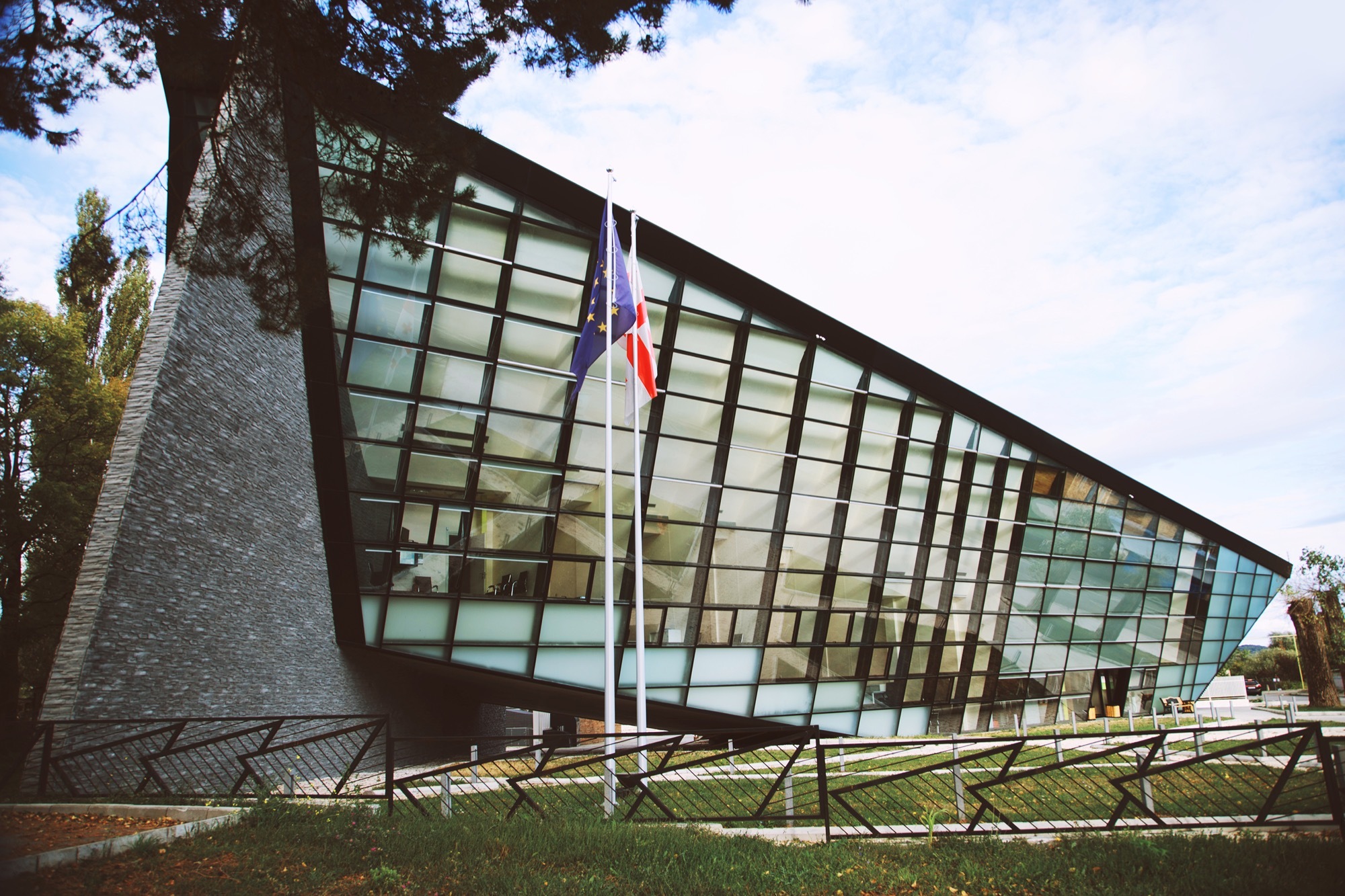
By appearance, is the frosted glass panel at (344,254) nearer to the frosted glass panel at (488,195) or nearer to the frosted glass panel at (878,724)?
the frosted glass panel at (488,195)

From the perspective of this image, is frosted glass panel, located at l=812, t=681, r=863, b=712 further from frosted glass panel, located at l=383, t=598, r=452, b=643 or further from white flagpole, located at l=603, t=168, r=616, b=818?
frosted glass panel, located at l=383, t=598, r=452, b=643

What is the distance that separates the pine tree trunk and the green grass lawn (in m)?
35.2

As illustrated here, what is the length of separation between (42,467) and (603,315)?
Answer: 1858cm

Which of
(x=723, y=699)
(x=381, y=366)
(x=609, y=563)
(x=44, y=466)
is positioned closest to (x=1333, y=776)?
(x=609, y=563)

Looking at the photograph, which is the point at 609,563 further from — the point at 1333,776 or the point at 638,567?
the point at 1333,776

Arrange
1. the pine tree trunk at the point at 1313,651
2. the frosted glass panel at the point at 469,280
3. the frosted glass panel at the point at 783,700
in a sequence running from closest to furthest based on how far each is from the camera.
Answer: the frosted glass panel at the point at 469,280 → the frosted glass panel at the point at 783,700 → the pine tree trunk at the point at 1313,651

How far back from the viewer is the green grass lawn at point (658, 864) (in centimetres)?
559

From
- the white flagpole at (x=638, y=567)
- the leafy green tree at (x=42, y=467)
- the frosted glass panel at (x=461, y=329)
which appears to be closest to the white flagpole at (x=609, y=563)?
the white flagpole at (x=638, y=567)

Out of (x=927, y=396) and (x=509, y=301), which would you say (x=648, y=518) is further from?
(x=927, y=396)

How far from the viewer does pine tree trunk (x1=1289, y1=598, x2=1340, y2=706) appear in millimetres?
32562

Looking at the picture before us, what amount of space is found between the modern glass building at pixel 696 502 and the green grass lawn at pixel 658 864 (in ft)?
21.9

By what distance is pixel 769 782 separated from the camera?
13133 mm

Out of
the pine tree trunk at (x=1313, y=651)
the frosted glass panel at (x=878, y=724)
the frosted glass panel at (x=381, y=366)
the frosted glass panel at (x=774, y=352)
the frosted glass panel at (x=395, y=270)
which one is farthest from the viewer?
the pine tree trunk at (x=1313, y=651)

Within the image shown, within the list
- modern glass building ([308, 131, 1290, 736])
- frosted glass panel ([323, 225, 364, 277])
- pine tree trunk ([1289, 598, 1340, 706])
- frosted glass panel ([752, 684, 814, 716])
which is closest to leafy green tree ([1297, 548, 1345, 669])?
pine tree trunk ([1289, 598, 1340, 706])
